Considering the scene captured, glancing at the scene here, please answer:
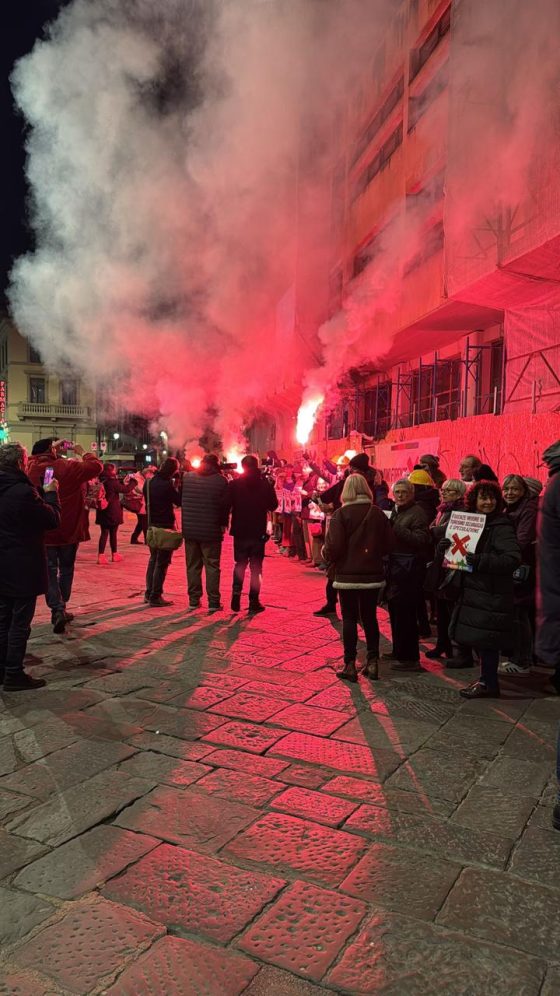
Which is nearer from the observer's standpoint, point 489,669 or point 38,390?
point 489,669

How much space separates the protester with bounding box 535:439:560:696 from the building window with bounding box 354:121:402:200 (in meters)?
18.7

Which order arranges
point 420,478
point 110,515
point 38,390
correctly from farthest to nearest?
1. point 38,390
2. point 110,515
3. point 420,478

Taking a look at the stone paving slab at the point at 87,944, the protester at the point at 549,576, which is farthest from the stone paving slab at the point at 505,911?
the stone paving slab at the point at 87,944

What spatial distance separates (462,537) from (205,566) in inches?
150

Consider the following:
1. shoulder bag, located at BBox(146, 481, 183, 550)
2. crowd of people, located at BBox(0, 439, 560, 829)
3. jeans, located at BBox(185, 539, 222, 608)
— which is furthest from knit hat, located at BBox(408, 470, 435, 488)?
shoulder bag, located at BBox(146, 481, 183, 550)

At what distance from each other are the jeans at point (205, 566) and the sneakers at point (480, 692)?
368 cm

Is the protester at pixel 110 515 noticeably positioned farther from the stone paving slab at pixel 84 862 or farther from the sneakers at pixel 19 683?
the stone paving slab at pixel 84 862

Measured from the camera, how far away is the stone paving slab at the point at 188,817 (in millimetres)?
3004

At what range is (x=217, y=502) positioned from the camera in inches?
311

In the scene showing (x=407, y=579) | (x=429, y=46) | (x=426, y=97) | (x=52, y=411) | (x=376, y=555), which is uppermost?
(x=429, y=46)

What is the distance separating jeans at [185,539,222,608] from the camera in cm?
796

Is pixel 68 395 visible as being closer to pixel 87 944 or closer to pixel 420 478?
pixel 420 478

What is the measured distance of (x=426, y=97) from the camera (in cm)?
1712

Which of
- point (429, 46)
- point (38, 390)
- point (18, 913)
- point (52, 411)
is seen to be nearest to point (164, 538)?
point (18, 913)
